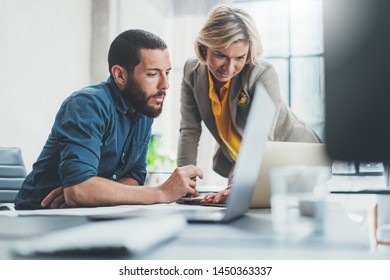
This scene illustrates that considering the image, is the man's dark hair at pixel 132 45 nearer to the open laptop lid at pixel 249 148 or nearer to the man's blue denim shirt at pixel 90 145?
the man's blue denim shirt at pixel 90 145

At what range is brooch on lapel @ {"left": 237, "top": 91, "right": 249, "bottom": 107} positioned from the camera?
1.14 meters

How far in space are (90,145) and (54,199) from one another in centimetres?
17

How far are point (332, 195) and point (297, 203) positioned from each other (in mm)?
354

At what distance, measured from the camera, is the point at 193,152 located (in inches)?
48.1

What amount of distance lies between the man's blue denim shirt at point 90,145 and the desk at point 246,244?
0.35m

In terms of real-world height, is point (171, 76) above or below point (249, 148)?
above

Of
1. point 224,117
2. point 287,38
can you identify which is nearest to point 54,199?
point 224,117

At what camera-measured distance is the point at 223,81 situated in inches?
46.7

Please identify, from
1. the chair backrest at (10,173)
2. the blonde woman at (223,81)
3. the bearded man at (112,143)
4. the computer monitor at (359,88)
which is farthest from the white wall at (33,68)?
the computer monitor at (359,88)

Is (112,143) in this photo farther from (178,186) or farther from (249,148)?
(249,148)

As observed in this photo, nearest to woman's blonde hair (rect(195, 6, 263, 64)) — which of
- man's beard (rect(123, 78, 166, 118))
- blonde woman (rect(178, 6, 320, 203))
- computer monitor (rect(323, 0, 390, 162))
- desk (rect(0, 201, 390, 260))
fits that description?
blonde woman (rect(178, 6, 320, 203))

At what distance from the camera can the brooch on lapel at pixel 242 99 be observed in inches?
44.8

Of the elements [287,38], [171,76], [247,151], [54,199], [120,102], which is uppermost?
[287,38]

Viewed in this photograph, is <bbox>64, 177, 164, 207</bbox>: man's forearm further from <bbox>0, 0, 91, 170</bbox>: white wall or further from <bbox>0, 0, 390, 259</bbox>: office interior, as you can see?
<bbox>0, 0, 91, 170</bbox>: white wall
